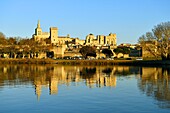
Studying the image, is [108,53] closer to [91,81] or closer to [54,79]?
[54,79]

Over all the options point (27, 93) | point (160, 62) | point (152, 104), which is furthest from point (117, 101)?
point (160, 62)

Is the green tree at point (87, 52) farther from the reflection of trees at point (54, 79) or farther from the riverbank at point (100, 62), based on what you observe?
the reflection of trees at point (54, 79)

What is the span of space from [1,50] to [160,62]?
54.0 metres

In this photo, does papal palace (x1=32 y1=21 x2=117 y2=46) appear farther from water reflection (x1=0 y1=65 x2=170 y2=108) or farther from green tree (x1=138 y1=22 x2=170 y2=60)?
water reflection (x1=0 y1=65 x2=170 y2=108)

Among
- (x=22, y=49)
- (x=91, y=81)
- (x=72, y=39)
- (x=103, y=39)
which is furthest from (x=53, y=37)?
(x=91, y=81)

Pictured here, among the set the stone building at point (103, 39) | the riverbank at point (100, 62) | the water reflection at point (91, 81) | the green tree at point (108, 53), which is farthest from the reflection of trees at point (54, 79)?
the stone building at point (103, 39)

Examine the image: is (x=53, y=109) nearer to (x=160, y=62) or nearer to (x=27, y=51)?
(x=160, y=62)

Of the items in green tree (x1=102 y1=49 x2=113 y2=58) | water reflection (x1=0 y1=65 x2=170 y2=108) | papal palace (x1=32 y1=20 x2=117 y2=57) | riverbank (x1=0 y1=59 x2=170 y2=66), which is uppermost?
papal palace (x1=32 y1=20 x2=117 y2=57)

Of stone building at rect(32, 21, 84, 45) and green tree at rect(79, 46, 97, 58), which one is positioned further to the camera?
stone building at rect(32, 21, 84, 45)

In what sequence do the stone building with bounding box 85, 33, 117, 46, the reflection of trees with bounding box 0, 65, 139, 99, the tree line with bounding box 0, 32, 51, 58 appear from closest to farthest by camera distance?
the reflection of trees with bounding box 0, 65, 139, 99 → the tree line with bounding box 0, 32, 51, 58 → the stone building with bounding box 85, 33, 117, 46

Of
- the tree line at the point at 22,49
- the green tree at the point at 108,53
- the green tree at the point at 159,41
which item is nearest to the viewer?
the green tree at the point at 159,41

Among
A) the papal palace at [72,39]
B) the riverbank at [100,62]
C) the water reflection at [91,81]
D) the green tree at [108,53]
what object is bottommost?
the water reflection at [91,81]

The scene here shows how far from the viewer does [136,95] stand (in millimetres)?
21953

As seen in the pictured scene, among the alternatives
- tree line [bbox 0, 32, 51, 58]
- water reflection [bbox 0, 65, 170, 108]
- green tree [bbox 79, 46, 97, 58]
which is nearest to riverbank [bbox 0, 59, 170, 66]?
tree line [bbox 0, 32, 51, 58]
